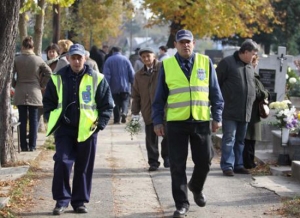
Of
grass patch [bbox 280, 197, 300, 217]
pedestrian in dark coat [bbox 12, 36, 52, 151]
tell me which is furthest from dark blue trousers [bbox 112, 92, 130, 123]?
grass patch [bbox 280, 197, 300, 217]

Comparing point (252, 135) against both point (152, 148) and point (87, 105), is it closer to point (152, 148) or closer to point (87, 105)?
point (152, 148)

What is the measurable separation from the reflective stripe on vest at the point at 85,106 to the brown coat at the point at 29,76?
4.85 m

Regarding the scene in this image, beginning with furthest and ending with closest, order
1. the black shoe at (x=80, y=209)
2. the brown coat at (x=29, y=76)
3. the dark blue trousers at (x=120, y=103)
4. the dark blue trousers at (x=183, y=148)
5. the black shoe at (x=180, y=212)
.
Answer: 1. the dark blue trousers at (x=120, y=103)
2. the brown coat at (x=29, y=76)
3. the black shoe at (x=80, y=209)
4. the dark blue trousers at (x=183, y=148)
5. the black shoe at (x=180, y=212)

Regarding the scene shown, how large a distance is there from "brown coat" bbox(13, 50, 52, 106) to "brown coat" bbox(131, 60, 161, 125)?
2.29 meters

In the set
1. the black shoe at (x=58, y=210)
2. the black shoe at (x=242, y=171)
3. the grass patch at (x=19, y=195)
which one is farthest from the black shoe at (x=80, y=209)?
the black shoe at (x=242, y=171)

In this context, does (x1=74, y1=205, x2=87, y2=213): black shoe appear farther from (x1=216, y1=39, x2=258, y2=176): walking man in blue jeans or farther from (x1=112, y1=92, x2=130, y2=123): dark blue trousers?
(x1=112, y1=92, x2=130, y2=123): dark blue trousers

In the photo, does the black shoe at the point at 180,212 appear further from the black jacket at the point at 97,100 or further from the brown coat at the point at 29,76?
the brown coat at the point at 29,76

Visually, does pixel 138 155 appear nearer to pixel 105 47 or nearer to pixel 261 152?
pixel 261 152

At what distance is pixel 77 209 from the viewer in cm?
869

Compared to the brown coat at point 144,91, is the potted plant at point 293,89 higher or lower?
lower

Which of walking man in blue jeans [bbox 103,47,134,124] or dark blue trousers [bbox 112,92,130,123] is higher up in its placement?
walking man in blue jeans [bbox 103,47,134,124]

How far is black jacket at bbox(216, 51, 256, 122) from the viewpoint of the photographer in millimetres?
11320

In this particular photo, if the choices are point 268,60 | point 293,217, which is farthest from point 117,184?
point 268,60

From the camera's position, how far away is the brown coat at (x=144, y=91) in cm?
1172
